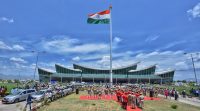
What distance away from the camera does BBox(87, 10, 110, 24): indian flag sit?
4250cm

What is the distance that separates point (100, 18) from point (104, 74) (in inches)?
3376

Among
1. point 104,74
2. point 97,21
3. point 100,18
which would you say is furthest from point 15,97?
point 104,74

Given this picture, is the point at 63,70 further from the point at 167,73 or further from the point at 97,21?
the point at 97,21

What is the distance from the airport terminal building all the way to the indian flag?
81.6m

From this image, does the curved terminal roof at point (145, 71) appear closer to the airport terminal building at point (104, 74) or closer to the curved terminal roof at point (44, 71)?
the airport terminal building at point (104, 74)

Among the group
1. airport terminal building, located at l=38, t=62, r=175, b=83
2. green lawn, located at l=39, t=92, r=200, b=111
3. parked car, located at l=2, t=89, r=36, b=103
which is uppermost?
airport terminal building, located at l=38, t=62, r=175, b=83

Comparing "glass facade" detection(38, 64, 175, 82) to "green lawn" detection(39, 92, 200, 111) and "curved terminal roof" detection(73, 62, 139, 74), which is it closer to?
"curved terminal roof" detection(73, 62, 139, 74)

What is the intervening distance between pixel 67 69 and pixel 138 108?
107m

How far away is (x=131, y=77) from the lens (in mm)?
127750

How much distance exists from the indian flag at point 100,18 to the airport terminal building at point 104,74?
268 ft

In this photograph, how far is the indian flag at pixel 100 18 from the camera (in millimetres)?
42500

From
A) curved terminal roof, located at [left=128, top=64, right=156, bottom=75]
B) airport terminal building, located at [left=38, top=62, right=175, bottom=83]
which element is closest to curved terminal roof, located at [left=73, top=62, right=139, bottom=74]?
airport terminal building, located at [left=38, top=62, right=175, bottom=83]

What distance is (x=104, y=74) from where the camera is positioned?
127m

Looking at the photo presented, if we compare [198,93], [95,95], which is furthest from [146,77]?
[95,95]
